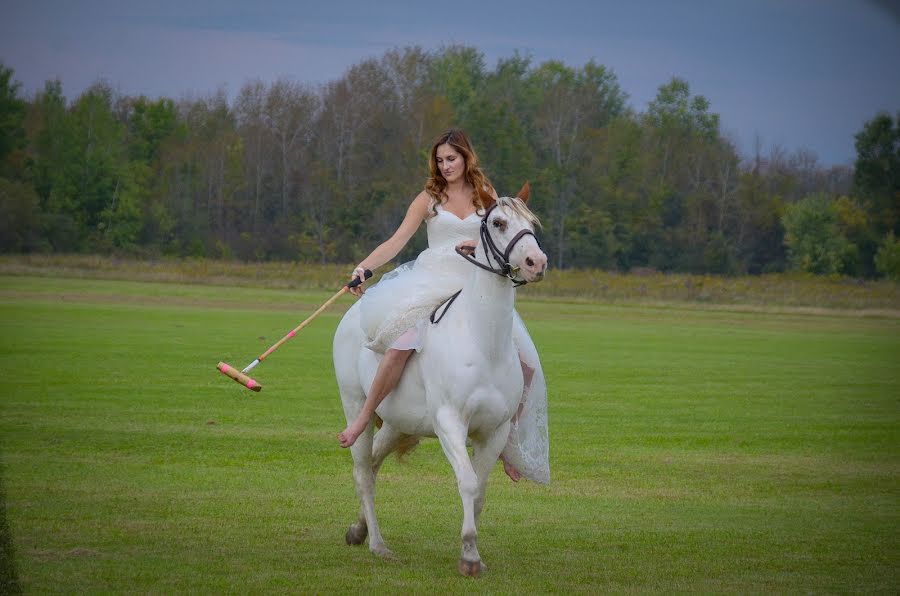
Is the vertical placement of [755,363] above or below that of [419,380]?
below

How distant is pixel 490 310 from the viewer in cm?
754

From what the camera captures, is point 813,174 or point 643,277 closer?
point 643,277

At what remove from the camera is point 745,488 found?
1123 centimetres

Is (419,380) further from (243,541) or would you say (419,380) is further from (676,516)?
(676,516)

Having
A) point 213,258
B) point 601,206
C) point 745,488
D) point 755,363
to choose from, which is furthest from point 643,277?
point 745,488

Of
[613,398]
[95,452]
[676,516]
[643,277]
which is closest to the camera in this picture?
[676,516]

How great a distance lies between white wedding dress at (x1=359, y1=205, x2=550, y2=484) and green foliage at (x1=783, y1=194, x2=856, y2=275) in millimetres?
40376

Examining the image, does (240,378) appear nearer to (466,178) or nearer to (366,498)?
(366,498)

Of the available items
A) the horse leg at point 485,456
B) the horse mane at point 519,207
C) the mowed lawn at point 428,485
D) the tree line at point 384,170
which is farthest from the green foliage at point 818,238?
the horse mane at point 519,207

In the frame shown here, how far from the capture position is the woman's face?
8.09m

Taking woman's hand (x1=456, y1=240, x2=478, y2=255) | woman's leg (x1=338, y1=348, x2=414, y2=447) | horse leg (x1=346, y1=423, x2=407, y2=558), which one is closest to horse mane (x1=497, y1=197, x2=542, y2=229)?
woman's hand (x1=456, y1=240, x2=478, y2=255)

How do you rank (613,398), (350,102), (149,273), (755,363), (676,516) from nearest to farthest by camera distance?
(676,516) → (613,398) → (755,363) → (149,273) → (350,102)

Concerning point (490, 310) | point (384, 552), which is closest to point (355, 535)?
point (384, 552)

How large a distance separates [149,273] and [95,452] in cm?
4585
